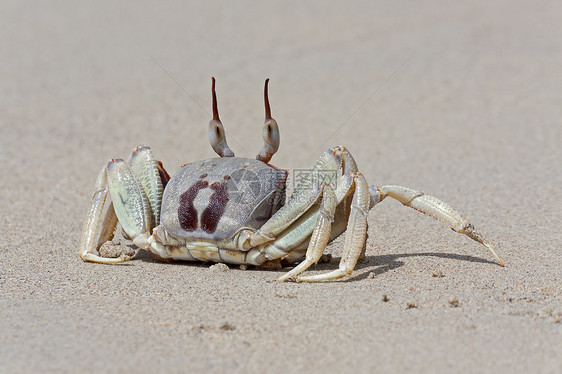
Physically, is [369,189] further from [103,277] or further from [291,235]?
[103,277]

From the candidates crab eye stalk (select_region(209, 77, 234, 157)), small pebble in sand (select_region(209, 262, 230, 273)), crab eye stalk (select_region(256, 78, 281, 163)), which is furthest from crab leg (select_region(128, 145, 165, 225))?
crab eye stalk (select_region(256, 78, 281, 163))

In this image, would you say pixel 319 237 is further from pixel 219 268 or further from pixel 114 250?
pixel 114 250

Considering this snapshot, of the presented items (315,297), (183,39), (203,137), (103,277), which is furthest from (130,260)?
(183,39)

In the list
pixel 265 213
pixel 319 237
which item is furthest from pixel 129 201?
pixel 319 237

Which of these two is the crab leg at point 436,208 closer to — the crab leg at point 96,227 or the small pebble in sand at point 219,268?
the small pebble in sand at point 219,268

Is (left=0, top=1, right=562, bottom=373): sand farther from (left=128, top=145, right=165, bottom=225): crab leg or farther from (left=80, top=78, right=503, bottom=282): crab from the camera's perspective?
(left=128, top=145, right=165, bottom=225): crab leg

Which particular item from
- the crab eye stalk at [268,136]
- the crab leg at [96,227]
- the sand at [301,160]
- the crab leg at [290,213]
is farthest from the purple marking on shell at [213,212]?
the crab leg at [96,227]
